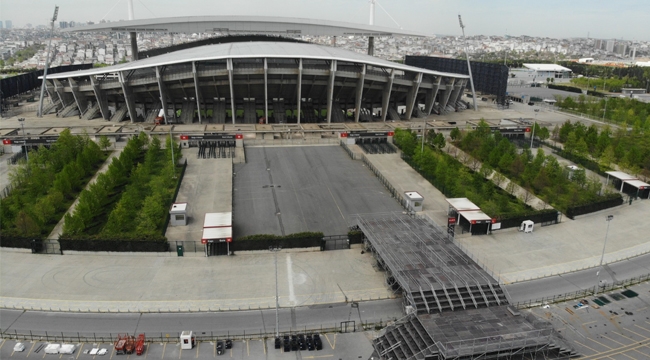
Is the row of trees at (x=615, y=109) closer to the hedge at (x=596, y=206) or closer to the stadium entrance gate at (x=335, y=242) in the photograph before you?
the hedge at (x=596, y=206)

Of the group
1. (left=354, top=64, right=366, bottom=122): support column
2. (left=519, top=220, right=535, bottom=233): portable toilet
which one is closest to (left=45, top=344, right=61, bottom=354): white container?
(left=519, top=220, right=535, bottom=233): portable toilet

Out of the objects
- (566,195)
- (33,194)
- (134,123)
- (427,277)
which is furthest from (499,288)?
(134,123)

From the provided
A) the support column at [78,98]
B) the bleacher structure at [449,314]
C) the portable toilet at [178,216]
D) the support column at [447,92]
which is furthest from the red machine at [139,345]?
the support column at [447,92]

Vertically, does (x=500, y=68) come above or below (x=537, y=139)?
above

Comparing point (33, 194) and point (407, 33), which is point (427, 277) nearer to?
point (33, 194)

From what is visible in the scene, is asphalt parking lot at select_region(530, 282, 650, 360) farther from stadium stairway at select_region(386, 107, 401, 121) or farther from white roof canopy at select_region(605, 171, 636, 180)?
stadium stairway at select_region(386, 107, 401, 121)

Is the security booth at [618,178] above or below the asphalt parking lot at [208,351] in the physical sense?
above
